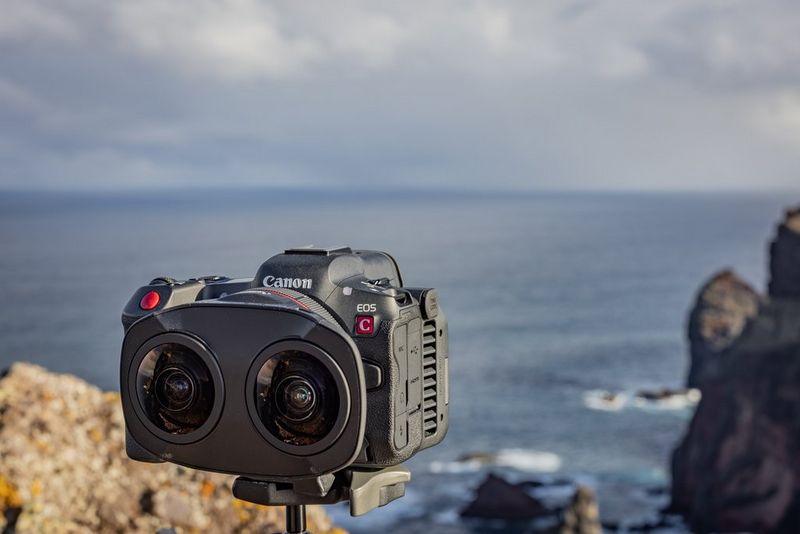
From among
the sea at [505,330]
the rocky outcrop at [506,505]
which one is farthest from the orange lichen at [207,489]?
the rocky outcrop at [506,505]

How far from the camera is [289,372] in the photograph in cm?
341

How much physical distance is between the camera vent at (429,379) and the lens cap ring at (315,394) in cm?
62

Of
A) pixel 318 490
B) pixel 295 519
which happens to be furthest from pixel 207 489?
pixel 318 490

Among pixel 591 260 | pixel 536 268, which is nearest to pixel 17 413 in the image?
pixel 536 268

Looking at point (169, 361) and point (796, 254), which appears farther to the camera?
point (796, 254)

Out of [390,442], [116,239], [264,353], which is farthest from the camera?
[116,239]

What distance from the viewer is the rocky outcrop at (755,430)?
4578 cm

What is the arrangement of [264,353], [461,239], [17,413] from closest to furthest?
[264,353], [17,413], [461,239]

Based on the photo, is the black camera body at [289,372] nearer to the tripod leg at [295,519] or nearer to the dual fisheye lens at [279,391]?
the dual fisheye lens at [279,391]

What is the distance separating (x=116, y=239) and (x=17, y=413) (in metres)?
168

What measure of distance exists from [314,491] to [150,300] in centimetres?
102

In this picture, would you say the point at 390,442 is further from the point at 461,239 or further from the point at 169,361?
the point at 461,239

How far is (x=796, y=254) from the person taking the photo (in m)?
51.5

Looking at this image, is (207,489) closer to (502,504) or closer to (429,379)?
(429,379)
